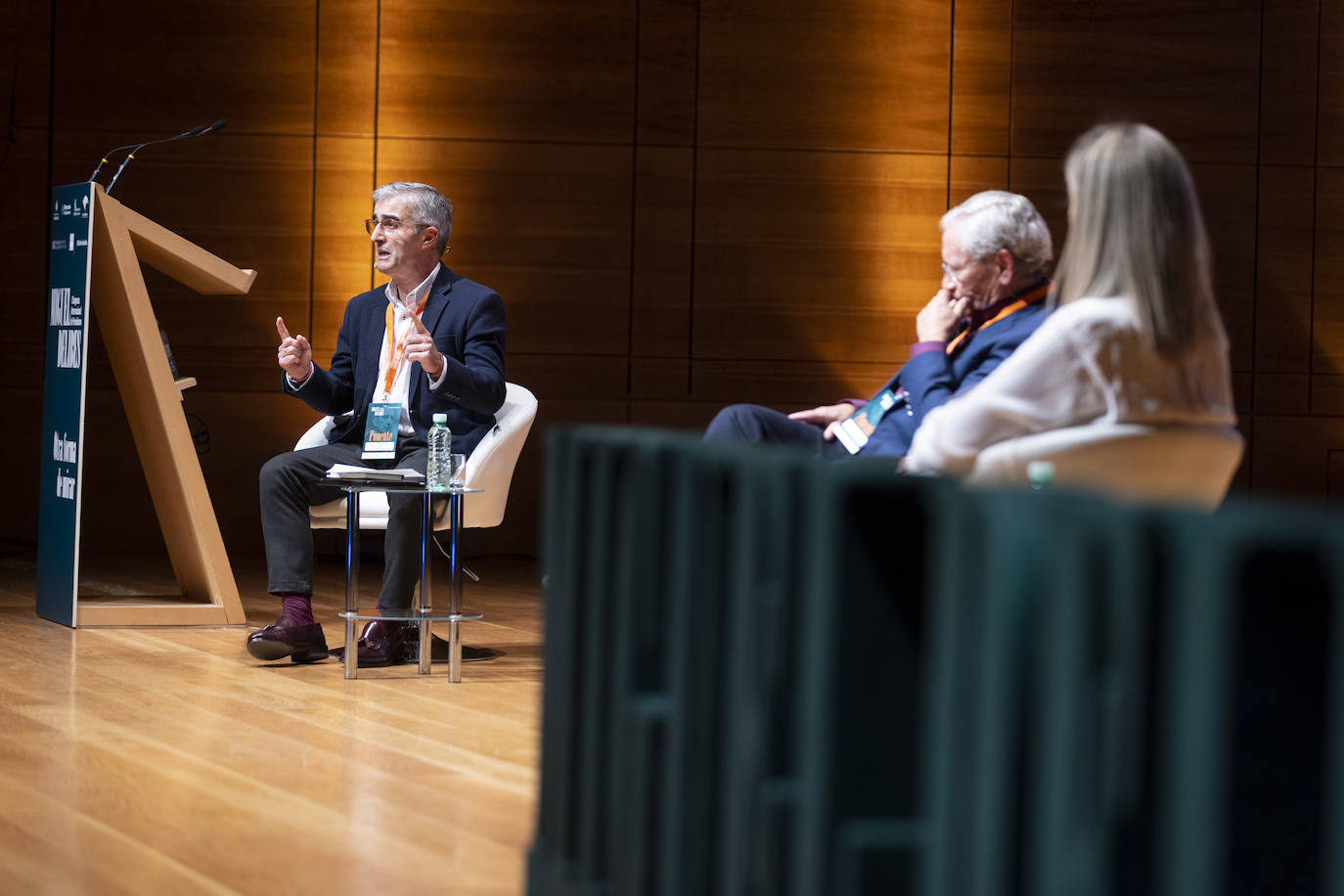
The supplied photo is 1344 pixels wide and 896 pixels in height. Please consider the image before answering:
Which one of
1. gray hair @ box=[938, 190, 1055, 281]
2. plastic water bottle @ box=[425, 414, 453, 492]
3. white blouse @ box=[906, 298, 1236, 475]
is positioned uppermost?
gray hair @ box=[938, 190, 1055, 281]

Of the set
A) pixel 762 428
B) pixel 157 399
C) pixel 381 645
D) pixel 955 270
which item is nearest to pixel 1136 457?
pixel 955 270

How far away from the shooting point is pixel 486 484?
163 inches

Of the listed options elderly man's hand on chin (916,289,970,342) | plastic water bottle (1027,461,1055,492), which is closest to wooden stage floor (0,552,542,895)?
plastic water bottle (1027,461,1055,492)

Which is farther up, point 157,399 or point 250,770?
point 157,399

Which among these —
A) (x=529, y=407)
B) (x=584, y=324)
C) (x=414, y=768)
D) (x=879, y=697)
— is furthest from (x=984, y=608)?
(x=584, y=324)

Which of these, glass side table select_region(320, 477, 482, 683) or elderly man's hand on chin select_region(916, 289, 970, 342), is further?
glass side table select_region(320, 477, 482, 683)

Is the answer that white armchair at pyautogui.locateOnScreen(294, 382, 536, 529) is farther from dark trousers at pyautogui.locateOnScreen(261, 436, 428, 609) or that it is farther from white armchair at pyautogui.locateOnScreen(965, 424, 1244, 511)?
white armchair at pyautogui.locateOnScreen(965, 424, 1244, 511)

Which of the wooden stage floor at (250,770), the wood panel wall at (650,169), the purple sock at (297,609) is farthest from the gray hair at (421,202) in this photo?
the wood panel wall at (650,169)

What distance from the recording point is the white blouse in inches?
80.0

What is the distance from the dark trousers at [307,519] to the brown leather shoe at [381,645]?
9 centimetres

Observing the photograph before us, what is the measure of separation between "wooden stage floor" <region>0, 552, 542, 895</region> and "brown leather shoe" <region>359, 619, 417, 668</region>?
3.8 inches

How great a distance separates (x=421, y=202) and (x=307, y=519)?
0.94 m

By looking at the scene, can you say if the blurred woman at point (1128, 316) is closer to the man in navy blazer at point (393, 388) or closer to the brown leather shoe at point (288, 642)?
the man in navy blazer at point (393, 388)

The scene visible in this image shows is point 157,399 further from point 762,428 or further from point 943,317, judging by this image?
point 943,317
